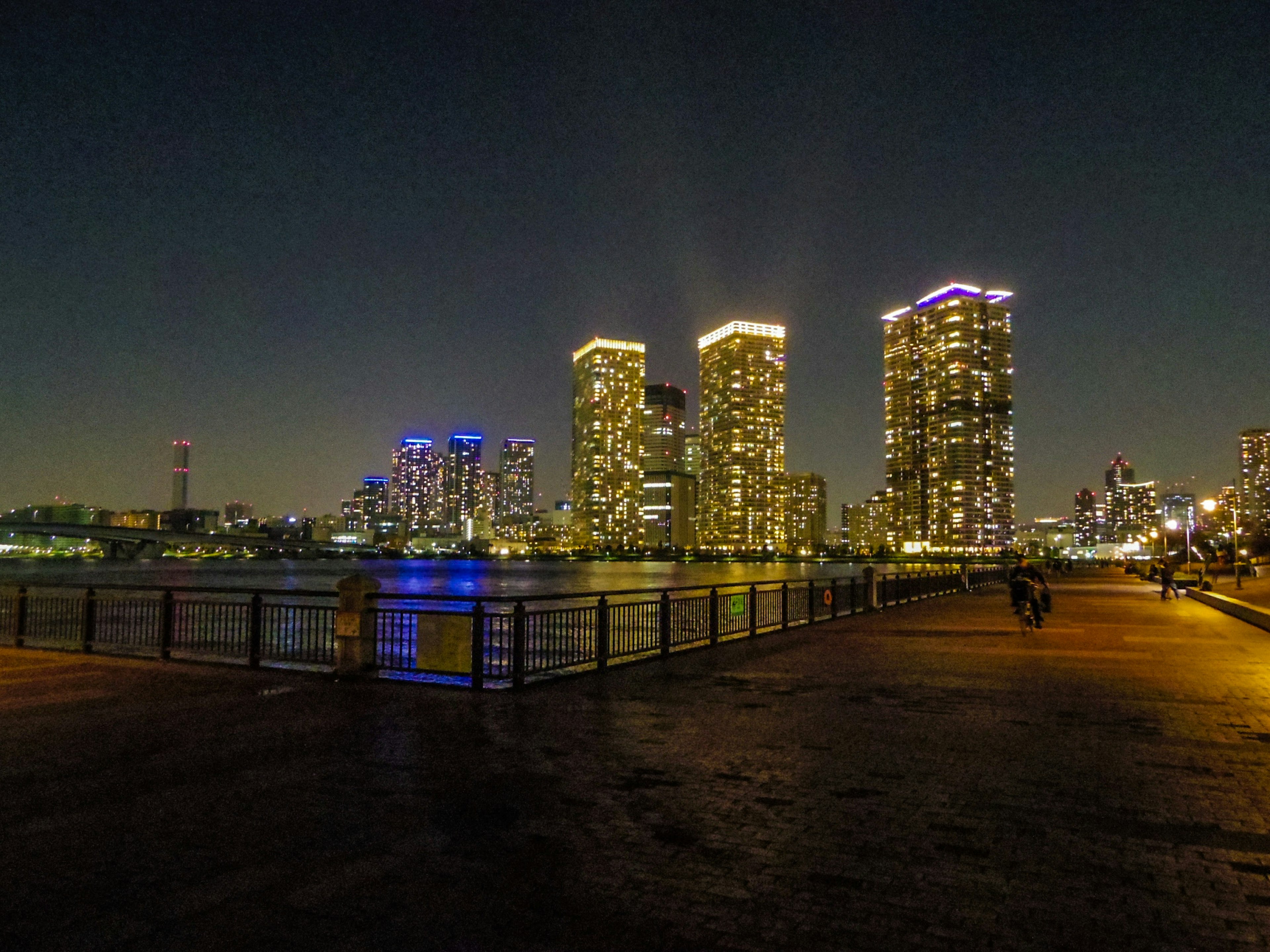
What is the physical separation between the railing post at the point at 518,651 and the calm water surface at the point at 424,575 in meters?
36.6

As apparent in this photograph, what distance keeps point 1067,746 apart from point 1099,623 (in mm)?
17357

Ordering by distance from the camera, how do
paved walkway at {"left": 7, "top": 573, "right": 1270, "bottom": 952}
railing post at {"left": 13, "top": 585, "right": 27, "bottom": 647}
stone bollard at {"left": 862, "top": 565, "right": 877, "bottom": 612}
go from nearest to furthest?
paved walkway at {"left": 7, "top": 573, "right": 1270, "bottom": 952}, railing post at {"left": 13, "top": 585, "right": 27, "bottom": 647}, stone bollard at {"left": 862, "top": 565, "right": 877, "bottom": 612}

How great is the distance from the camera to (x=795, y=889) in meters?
4.46

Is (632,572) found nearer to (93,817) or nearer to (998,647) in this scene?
(998,647)

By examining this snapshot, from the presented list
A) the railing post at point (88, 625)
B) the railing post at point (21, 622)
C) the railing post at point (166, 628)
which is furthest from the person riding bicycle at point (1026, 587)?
the railing post at point (21, 622)

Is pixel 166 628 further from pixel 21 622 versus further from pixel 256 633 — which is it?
pixel 21 622

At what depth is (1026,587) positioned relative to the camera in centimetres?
2014

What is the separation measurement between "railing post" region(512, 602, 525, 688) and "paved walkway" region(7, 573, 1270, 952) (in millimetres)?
387

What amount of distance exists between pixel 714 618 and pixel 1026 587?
8.17 m

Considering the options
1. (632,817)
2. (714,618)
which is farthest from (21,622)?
(632,817)

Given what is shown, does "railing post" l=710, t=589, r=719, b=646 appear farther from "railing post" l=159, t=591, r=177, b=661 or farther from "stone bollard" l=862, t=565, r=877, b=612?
"stone bollard" l=862, t=565, r=877, b=612

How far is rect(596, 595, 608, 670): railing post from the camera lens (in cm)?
1268

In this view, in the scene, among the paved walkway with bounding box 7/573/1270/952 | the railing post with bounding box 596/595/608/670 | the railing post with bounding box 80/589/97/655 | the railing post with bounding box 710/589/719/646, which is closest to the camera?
the paved walkway with bounding box 7/573/1270/952

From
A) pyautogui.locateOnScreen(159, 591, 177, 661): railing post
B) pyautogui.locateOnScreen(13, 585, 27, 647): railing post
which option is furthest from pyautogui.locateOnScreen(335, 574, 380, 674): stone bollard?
pyautogui.locateOnScreen(13, 585, 27, 647): railing post
